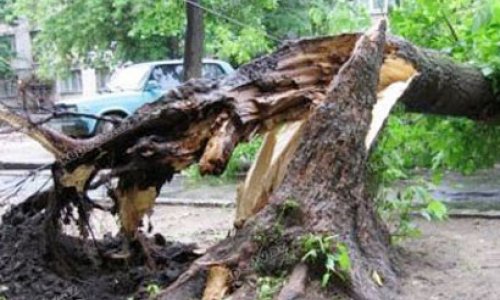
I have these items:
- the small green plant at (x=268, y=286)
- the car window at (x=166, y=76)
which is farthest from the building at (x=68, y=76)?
the small green plant at (x=268, y=286)

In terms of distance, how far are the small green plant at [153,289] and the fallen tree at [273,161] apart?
149 millimetres

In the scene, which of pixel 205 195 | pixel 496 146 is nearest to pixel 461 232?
pixel 496 146

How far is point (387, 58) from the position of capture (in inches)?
201

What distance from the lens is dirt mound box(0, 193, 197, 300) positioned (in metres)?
4.39

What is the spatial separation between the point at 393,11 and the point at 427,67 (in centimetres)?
169

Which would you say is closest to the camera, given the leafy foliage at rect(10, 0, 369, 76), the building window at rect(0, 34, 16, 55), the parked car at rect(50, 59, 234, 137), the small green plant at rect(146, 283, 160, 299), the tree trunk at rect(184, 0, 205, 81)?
the small green plant at rect(146, 283, 160, 299)

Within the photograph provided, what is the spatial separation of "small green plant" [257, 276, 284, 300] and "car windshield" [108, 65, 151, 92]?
12118 millimetres

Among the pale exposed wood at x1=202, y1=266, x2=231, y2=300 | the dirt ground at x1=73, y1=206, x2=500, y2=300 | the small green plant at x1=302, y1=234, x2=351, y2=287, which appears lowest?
the dirt ground at x1=73, y1=206, x2=500, y2=300

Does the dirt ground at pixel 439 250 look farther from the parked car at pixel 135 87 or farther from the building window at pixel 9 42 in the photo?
the building window at pixel 9 42

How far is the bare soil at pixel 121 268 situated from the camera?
436cm

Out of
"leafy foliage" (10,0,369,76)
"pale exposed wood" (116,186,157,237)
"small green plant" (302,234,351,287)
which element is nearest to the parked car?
"leafy foliage" (10,0,369,76)

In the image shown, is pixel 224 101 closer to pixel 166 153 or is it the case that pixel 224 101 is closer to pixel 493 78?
pixel 166 153

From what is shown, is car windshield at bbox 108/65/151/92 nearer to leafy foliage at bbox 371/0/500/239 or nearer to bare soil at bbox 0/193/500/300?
leafy foliage at bbox 371/0/500/239

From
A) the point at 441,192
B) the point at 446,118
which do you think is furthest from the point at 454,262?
the point at 441,192
